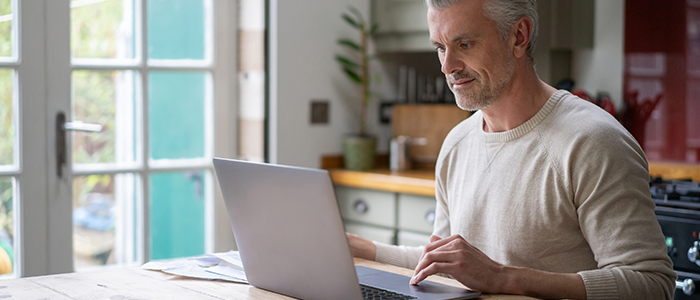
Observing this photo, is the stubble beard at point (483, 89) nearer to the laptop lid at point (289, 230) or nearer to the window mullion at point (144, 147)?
the laptop lid at point (289, 230)

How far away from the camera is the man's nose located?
145cm

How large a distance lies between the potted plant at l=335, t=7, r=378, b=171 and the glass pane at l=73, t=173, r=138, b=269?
909 mm

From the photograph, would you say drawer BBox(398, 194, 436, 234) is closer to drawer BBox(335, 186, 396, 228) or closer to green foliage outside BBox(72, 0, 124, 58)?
drawer BBox(335, 186, 396, 228)

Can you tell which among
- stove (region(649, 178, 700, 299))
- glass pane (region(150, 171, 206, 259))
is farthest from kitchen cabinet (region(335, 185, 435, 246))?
stove (region(649, 178, 700, 299))

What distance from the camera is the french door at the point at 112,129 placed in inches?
98.1

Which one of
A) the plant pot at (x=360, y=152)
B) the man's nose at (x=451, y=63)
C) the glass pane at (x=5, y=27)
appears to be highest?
the glass pane at (x=5, y=27)

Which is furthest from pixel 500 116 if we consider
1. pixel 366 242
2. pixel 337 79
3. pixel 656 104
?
pixel 337 79

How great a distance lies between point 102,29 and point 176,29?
0.29 m

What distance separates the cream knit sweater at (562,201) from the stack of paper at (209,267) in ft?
1.00

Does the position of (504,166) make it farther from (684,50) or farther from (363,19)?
(363,19)

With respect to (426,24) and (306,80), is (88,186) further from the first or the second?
(426,24)

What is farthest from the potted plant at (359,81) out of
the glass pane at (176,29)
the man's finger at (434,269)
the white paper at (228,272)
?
the man's finger at (434,269)

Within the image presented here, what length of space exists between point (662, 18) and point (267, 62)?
157 centimetres

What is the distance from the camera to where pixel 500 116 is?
1514 millimetres
